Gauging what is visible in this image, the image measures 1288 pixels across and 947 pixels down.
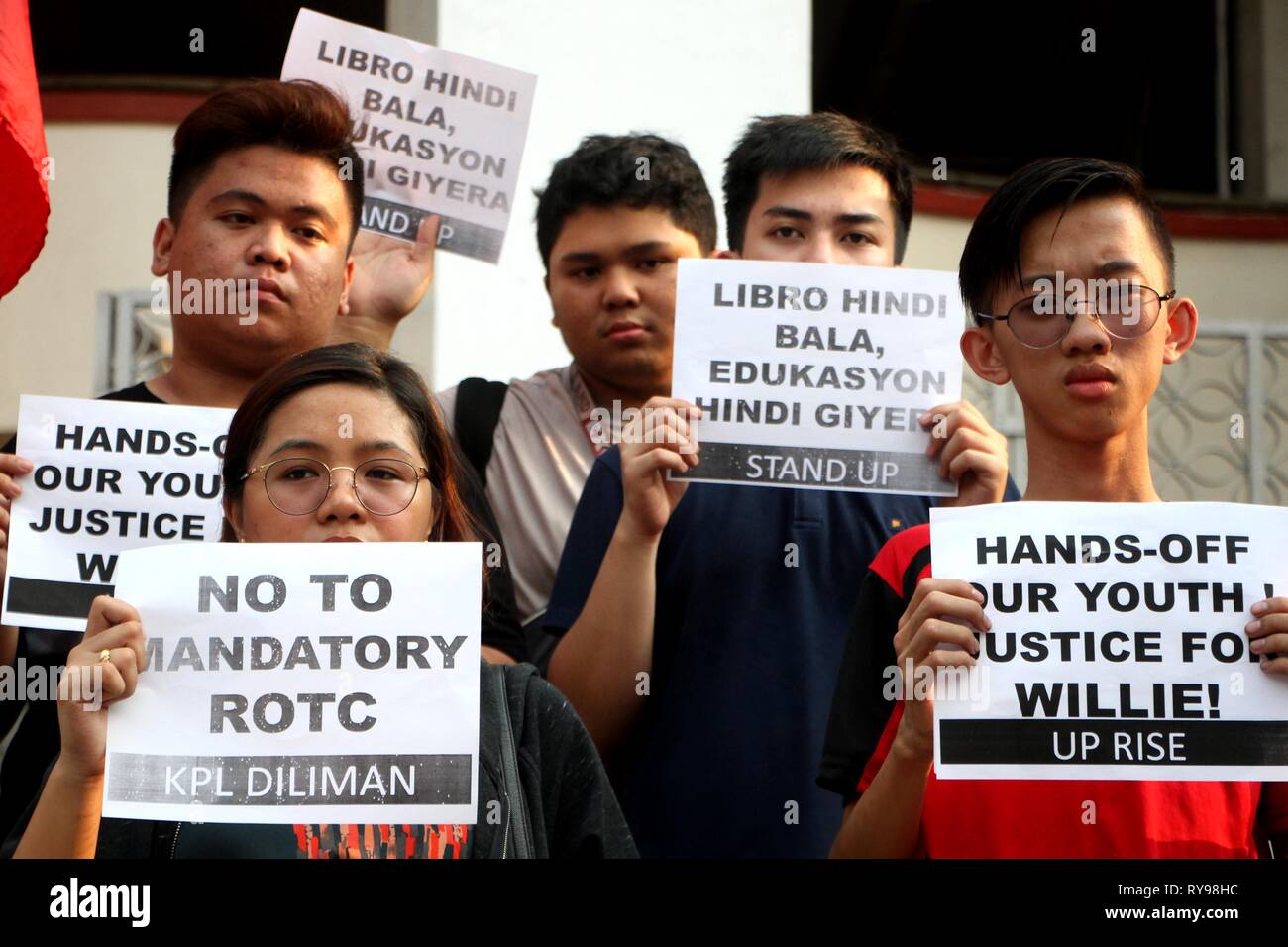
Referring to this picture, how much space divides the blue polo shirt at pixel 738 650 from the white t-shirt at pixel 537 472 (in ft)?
0.80

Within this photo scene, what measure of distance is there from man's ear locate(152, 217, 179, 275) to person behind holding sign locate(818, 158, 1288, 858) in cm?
169

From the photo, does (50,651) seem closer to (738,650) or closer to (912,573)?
(738,650)

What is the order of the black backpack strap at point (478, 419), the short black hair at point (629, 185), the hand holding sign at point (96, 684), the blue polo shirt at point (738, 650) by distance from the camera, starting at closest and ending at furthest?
the hand holding sign at point (96, 684)
the blue polo shirt at point (738, 650)
the black backpack strap at point (478, 419)
the short black hair at point (629, 185)

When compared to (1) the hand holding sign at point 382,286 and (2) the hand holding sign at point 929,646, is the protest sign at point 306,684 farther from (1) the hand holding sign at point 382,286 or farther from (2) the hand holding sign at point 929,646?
(1) the hand holding sign at point 382,286

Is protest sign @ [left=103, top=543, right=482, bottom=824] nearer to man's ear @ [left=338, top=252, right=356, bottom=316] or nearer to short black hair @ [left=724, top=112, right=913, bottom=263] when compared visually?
man's ear @ [left=338, top=252, right=356, bottom=316]

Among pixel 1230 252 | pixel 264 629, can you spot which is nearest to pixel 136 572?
pixel 264 629

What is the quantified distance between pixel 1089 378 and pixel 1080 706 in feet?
1.94

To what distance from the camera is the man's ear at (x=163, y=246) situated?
406 centimetres

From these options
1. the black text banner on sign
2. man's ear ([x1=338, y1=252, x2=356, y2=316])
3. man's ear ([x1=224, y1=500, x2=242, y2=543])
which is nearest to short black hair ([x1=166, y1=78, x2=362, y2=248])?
man's ear ([x1=338, y1=252, x2=356, y2=316])

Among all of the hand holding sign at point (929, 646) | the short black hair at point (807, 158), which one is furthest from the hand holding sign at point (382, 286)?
the hand holding sign at point (929, 646)

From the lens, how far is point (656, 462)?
11.7ft

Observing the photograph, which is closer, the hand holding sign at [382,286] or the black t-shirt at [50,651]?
the black t-shirt at [50,651]

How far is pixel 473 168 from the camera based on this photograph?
14.8 feet
